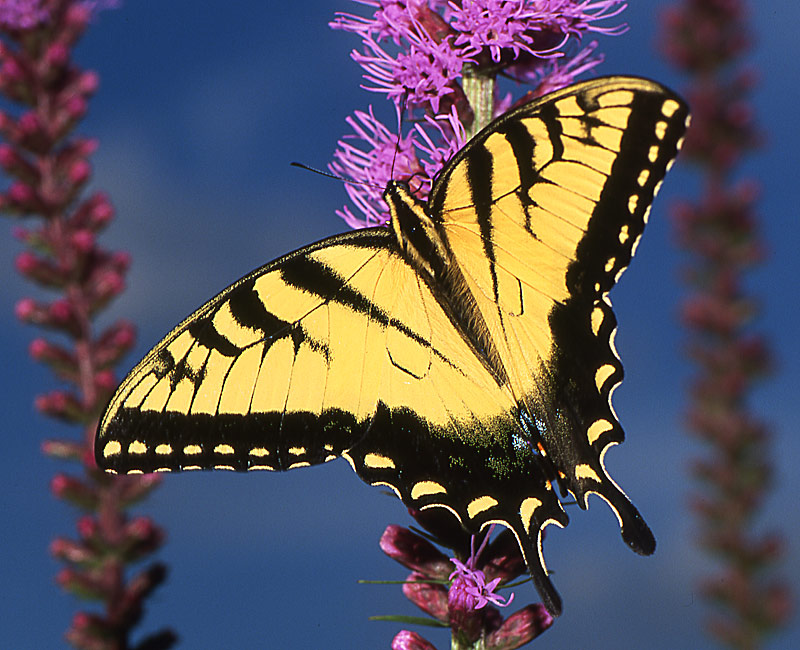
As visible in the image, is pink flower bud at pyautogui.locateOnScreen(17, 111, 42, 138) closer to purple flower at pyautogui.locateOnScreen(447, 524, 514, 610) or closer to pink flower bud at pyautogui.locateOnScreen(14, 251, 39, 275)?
pink flower bud at pyautogui.locateOnScreen(14, 251, 39, 275)

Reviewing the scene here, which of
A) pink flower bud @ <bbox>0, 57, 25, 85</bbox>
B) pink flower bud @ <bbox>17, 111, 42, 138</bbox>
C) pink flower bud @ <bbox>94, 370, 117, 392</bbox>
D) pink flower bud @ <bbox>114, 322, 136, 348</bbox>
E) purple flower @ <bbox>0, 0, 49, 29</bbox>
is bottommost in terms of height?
pink flower bud @ <bbox>94, 370, 117, 392</bbox>

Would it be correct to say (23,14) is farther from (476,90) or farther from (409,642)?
(409,642)

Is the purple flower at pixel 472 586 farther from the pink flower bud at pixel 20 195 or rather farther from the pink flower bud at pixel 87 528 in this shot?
the pink flower bud at pixel 20 195

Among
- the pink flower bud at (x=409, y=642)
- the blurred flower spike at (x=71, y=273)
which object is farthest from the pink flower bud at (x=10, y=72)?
the pink flower bud at (x=409, y=642)

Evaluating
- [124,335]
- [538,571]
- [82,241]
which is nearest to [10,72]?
[82,241]

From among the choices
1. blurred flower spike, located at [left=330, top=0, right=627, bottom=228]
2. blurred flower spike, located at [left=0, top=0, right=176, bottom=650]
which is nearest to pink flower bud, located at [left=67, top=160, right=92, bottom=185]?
blurred flower spike, located at [left=0, top=0, right=176, bottom=650]

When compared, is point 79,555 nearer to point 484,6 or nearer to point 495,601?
point 495,601

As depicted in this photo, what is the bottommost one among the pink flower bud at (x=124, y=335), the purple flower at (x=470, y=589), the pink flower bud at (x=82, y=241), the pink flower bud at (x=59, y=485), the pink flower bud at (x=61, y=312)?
the purple flower at (x=470, y=589)
